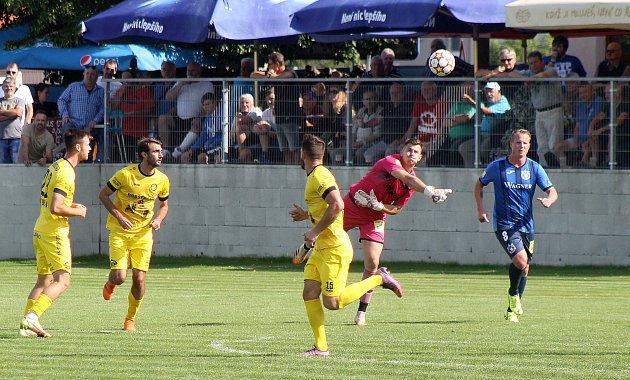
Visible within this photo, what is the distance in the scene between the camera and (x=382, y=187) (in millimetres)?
13969

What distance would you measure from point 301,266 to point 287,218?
998mm

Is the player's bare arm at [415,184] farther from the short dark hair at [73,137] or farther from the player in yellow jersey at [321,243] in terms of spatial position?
the short dark hair at [73,137]

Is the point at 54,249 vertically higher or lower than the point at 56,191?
lower

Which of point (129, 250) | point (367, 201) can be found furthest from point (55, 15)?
point (367, 201)

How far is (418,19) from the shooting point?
808 inches

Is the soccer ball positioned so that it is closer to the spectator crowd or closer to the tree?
the spectator crowd

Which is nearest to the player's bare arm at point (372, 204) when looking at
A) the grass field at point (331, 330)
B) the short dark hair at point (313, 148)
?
the grass field at point (331, 330)

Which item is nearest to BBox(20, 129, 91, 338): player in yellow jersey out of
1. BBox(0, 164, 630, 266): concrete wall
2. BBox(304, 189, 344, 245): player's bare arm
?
BBox(304, 189, 344, 245): player's bare arm

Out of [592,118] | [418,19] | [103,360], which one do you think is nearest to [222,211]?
[418,19]

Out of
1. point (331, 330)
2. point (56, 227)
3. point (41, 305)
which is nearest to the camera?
point (41, 305)

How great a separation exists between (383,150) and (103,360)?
11352mm

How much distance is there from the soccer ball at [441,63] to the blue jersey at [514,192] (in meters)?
6.57

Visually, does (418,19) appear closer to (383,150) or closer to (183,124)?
(383,150)

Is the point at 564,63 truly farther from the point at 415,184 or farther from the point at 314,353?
the point at 314,353
